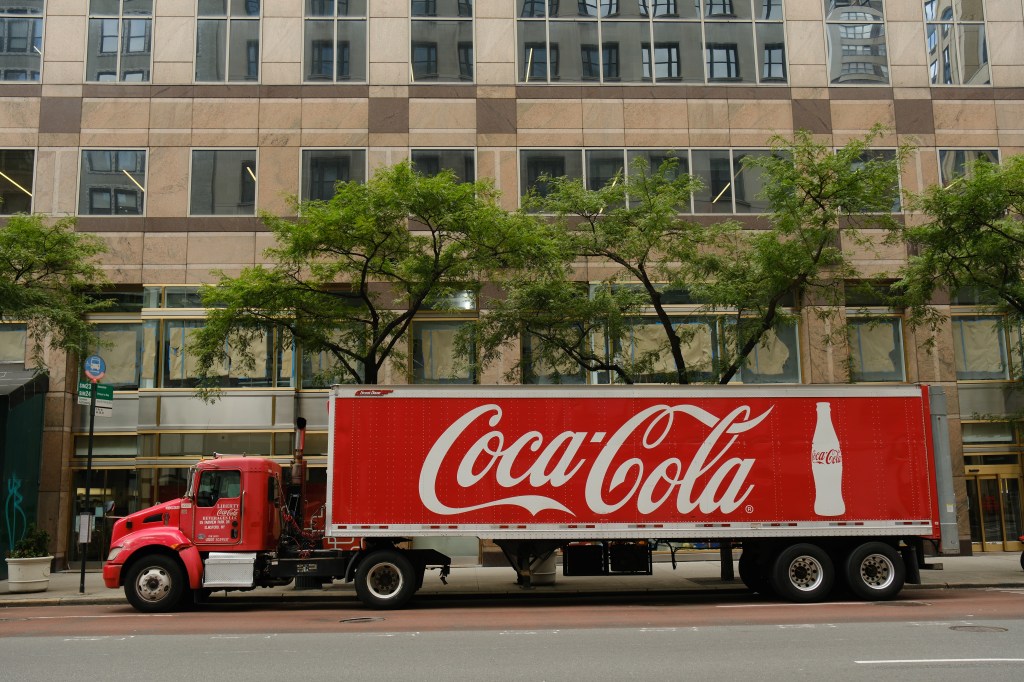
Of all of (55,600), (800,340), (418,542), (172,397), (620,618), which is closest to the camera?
(620,618)

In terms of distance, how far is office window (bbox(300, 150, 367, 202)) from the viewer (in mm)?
25141

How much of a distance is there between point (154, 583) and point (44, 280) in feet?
30.8

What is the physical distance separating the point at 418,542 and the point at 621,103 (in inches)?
537

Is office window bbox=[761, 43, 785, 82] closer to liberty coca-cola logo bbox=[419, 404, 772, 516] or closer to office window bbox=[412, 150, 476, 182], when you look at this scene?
office window bbox=[412, 150, 476, 182]

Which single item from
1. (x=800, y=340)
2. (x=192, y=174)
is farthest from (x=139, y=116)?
(x=800, y=340)

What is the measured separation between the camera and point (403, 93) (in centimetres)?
2556

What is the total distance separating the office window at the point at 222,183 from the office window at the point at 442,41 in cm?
551

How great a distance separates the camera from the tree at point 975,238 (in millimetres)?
18578

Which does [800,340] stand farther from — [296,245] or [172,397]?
[172,397]

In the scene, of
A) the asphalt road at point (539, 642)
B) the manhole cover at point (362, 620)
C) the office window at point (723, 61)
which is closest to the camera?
the asphalt road at point (539, 642)

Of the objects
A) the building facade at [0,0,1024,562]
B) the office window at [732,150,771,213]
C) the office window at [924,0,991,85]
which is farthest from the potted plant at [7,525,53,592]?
the office window at [924,0,991,85]

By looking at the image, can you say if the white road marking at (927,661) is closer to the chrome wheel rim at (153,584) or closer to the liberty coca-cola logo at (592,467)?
the liberty coca-cola logo at (592,467)

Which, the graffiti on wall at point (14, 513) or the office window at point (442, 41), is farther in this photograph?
the office window at point (442, 41)

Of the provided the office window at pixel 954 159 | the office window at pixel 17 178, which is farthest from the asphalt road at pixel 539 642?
the office window at pixel 954 159
